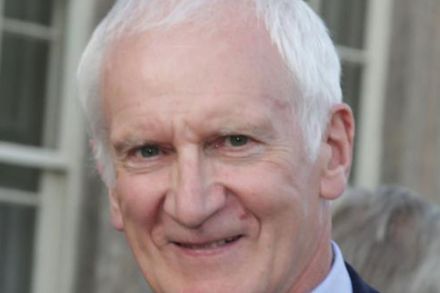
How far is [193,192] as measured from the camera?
394cm

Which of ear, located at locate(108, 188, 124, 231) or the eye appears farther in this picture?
ear, located at locate(108, 188, 124, 231)

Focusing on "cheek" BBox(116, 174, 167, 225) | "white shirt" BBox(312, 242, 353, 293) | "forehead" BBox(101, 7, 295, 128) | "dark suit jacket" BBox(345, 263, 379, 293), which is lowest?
"dark suit jacket" BBox(345, 263, 379, 293)

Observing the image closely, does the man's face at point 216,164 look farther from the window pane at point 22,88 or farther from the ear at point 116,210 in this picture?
the window pane at point 22,88

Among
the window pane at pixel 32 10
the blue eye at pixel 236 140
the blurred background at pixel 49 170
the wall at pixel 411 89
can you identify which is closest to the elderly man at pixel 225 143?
the blue eye at pixel 236 140

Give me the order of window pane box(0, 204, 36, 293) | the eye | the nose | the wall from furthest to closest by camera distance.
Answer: the wall → window pane box(0, 204, 36, 293) → the eye → the nose

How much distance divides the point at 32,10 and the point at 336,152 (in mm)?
4663

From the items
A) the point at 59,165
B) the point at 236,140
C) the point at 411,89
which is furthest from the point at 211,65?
the point at 411,89

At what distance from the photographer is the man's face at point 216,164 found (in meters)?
3.98

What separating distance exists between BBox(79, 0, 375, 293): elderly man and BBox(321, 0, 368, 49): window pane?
5473 mm

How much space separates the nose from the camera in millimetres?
3939

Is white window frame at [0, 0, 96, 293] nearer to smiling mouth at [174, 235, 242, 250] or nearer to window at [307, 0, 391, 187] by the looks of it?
window at [307, 0, 391, 187]

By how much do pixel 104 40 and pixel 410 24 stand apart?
5506 mm

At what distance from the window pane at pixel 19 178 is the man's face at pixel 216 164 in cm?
453

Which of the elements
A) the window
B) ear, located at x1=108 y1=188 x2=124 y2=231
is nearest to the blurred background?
A: the window
